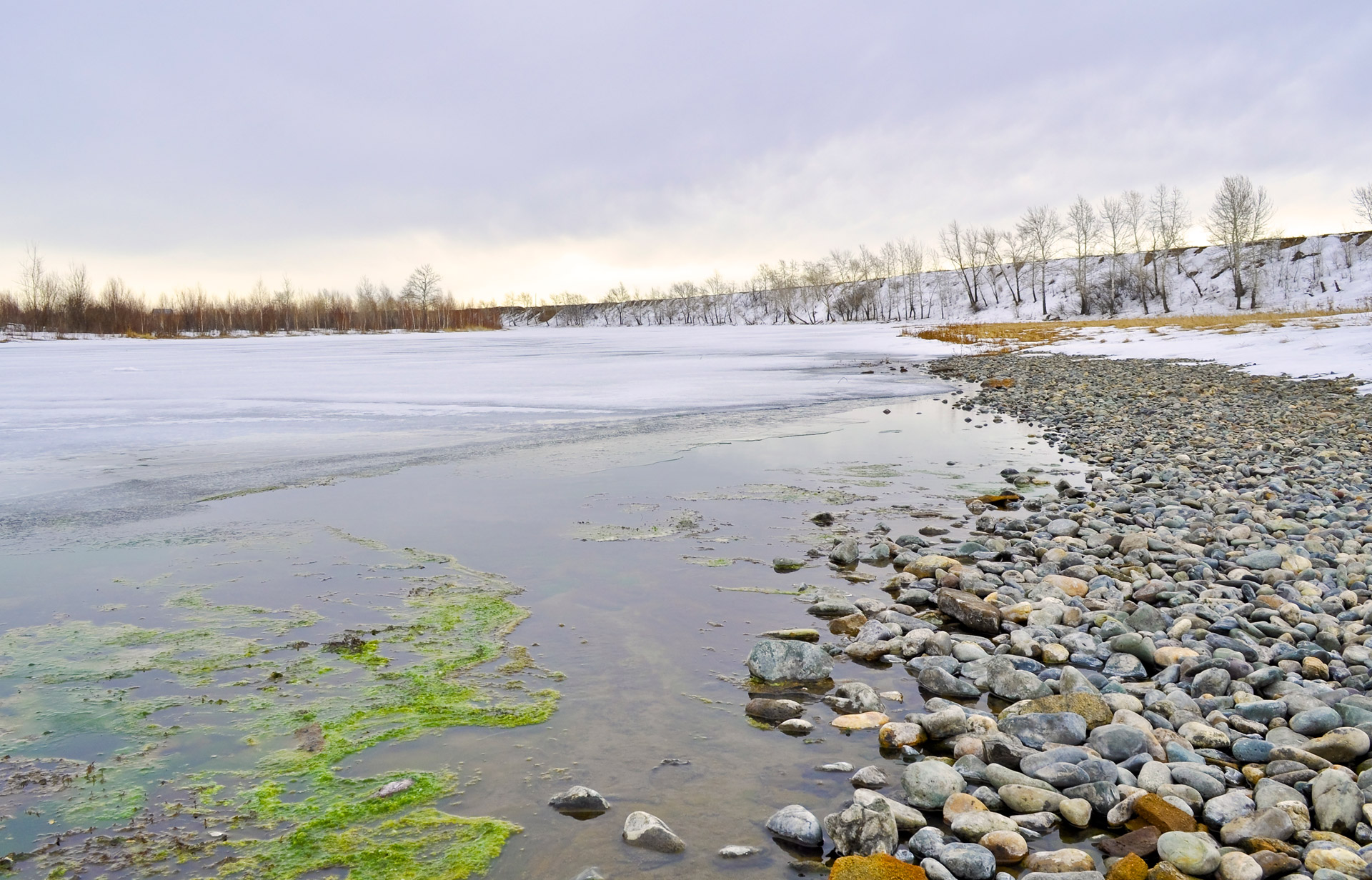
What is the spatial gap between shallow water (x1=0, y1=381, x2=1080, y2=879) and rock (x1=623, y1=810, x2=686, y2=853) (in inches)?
1.4

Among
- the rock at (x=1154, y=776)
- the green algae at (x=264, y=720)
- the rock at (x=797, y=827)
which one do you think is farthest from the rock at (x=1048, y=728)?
the green algae at (x=264, y=720)

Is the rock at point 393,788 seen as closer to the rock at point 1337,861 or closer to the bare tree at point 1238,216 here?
the rock at point 1337,861

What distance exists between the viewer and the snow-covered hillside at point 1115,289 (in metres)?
64.4

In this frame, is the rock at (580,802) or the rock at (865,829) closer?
the rock at (865,829)

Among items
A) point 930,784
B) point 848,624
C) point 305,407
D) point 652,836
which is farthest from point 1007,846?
point 305,407

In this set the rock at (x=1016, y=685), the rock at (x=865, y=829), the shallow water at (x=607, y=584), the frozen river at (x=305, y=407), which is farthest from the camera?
the frozen river at (x=305, y=407)

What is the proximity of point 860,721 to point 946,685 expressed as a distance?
0.50m

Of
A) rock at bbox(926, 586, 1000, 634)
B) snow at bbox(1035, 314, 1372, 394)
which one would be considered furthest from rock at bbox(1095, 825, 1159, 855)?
snow at bbox(1035, 314, 1372, 394)

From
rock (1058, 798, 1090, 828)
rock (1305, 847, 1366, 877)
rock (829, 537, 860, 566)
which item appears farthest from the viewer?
rock (829, 537, 860, 566)

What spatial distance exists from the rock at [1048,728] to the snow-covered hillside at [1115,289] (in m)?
52.8

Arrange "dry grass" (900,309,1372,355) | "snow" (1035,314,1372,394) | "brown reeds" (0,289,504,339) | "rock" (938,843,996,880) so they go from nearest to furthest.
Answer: "rock" (938,843,996,880)
"snow" (1035,314,1372,394)
"dry grass" (900,309,1372,355)
"brown reeds" (0,289,504,339)

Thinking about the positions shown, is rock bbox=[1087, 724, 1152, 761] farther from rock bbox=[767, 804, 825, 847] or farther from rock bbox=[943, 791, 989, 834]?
rock bbox=[767, 804, 825, 847]

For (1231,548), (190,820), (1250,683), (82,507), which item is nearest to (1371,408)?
(1231,548)

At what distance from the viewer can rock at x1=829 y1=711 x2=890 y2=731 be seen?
122 inches
